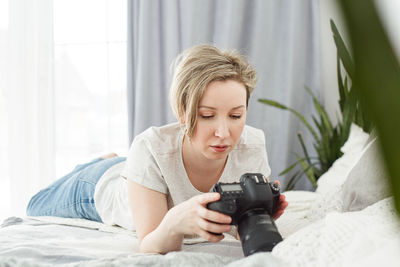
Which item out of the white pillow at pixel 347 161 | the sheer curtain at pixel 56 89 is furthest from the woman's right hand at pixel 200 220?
the sheer curtain at pixel 56 89

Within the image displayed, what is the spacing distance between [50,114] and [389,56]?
279 cm

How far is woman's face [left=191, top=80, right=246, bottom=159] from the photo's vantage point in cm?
98

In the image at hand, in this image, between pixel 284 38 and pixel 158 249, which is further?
pixel 284 38

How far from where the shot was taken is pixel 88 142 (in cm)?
282

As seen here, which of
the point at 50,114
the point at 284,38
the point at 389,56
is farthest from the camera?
the point at 50,114

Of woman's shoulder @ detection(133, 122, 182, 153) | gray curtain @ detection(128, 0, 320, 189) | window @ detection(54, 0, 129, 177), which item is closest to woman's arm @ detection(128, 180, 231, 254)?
woman's shoulder @ detection(133, 122, 182, 153)

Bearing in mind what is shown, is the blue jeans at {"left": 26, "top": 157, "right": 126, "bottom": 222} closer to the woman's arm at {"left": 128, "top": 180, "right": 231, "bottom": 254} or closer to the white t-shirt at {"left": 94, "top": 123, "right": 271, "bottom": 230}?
the white t-shirt at {"left": 94, "top": 123, "right": 271, "bottom": 230}

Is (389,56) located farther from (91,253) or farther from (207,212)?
(91,253)

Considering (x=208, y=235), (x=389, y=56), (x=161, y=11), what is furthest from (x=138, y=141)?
(x=161, y=11)

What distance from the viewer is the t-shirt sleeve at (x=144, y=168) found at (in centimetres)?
108

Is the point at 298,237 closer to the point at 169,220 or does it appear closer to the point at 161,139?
the point at 169,220

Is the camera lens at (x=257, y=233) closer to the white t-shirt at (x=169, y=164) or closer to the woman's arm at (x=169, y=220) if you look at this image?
the woman's arm at (x=169, y=220)

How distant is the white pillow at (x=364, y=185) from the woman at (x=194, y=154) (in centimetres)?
22

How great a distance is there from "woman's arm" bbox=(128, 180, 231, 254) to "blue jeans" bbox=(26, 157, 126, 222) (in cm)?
50
